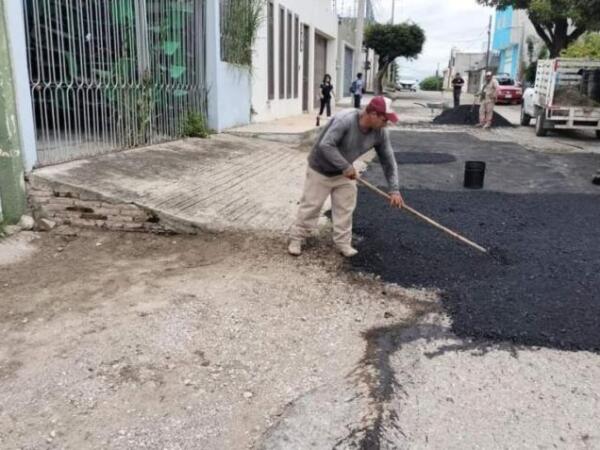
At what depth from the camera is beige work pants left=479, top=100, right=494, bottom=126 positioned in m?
17.8

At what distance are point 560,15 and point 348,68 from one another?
1801 centimetres

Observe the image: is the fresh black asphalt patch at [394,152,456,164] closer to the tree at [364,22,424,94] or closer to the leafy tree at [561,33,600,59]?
the leafy tree at [561,33,600,59]

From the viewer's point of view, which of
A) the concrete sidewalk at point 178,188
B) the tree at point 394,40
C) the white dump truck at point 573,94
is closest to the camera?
the concrete sidewalk at point 178,188

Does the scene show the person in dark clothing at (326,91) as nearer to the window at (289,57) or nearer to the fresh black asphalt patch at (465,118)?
the window at (289,57)

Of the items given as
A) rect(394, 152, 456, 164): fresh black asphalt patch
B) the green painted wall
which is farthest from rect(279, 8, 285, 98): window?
the green painted wall

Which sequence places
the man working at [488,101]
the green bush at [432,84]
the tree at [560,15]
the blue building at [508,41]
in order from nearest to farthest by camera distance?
the tree at [560,15], the man working at [488,101], the blue building at [508,41], the green bush at [432,84]

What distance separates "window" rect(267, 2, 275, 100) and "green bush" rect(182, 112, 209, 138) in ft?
17.9

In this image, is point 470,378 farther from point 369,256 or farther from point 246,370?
point 369,256

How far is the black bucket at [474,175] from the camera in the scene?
324 inches

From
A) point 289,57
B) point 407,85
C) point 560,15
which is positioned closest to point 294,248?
point 289,57

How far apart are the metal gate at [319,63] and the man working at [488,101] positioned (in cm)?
684

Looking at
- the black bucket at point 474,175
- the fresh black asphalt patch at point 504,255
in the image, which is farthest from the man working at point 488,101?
the black bucket at point 474,175

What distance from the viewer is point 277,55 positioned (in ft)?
52.0

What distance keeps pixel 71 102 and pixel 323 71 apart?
19.1m
